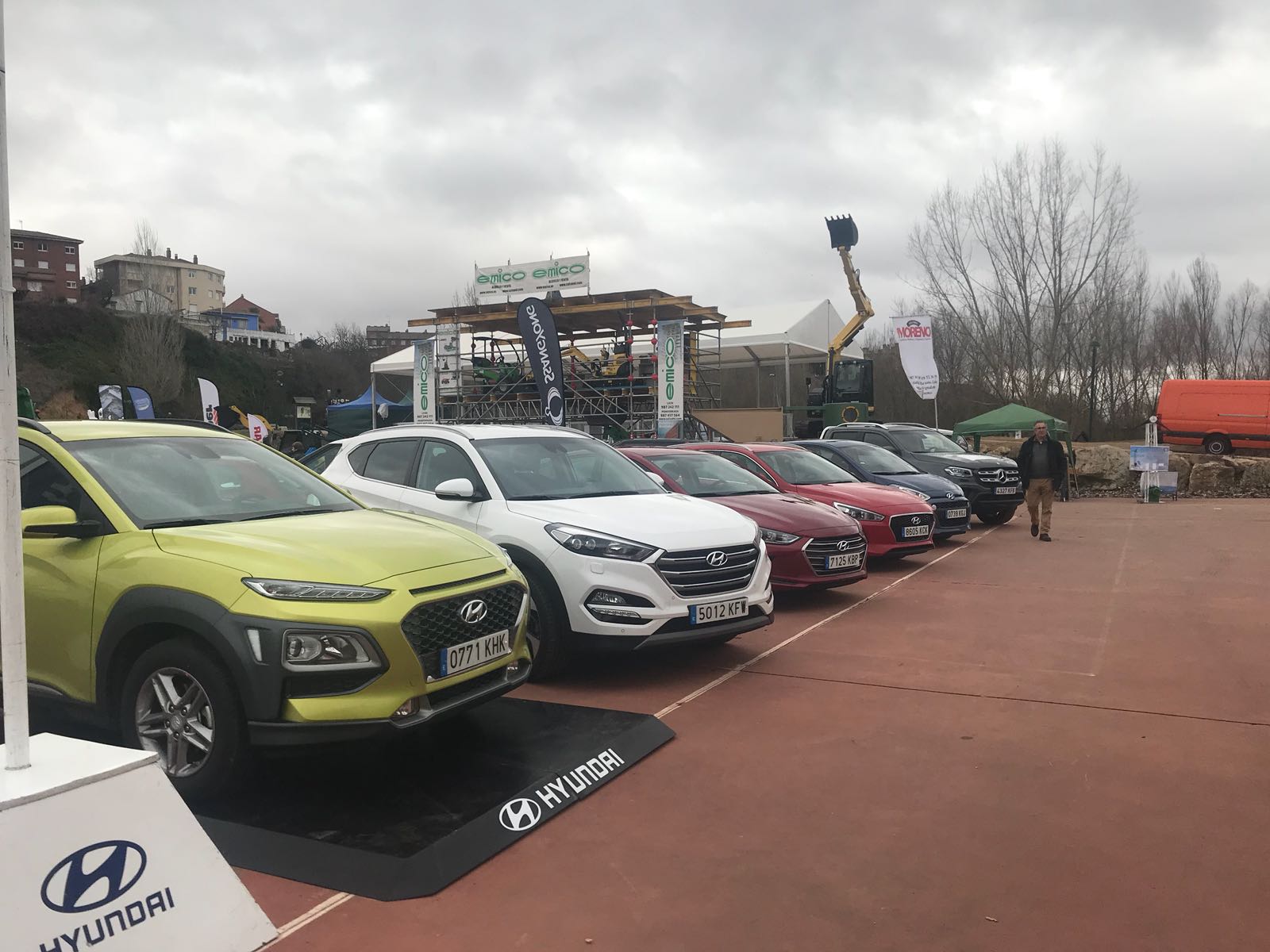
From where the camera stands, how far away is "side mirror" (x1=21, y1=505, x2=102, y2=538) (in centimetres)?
387

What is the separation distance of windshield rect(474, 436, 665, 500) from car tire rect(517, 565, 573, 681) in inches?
29.7

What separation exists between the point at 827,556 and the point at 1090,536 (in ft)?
26.5

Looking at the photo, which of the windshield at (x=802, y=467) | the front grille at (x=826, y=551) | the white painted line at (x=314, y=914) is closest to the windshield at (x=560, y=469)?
the front grille at (x=826, y=551)

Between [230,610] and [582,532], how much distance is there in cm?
248

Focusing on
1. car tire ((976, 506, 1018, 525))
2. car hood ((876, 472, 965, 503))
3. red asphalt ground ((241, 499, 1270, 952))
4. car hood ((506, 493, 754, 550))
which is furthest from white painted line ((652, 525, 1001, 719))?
car tire ((976, 506, 1018, 525))

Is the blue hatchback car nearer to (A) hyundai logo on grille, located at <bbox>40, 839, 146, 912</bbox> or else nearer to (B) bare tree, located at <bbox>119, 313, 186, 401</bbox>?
(A) hyundai logo on grille, located at <bbox>40, 839, 146, 912</bbox>

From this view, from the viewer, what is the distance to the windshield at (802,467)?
1109 cm

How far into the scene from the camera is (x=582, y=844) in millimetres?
3605

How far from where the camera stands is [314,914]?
3070mm

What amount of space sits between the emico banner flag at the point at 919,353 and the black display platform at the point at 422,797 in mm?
22954

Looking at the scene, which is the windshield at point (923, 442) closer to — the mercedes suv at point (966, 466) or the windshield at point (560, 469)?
the mercedes suv at point (966, 466)

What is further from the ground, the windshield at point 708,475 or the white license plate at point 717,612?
the windshield at point 708,475

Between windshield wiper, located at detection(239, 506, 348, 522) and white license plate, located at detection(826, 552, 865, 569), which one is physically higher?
windshield wiper, located at detection(239, 506, 348, 522)

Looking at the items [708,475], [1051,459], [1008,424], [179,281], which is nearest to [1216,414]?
[1008,424]
